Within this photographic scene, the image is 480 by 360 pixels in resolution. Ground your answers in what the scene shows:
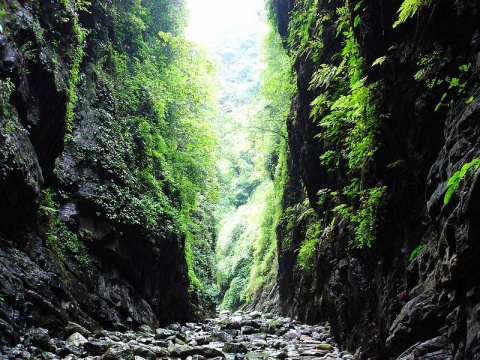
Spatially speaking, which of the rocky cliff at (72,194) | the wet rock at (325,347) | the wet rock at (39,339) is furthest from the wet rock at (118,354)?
the wet rock at (325,347)

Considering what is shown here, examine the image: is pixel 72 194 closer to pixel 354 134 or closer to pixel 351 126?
pixel 351 126

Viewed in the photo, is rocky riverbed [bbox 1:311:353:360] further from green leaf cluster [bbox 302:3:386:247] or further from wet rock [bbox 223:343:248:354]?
green leaf cluster [bbox 302:3:386:247]

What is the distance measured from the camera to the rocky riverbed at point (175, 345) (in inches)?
250

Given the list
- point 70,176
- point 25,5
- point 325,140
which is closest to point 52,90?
point 25,5

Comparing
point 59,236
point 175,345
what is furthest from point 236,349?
point 59,236

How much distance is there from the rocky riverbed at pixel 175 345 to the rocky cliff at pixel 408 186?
3.12 feet

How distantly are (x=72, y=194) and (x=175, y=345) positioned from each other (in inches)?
195

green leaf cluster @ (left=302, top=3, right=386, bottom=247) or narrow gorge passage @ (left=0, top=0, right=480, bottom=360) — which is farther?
green leaf cluster @ (left=302, top=3, right=386, bottom=247)

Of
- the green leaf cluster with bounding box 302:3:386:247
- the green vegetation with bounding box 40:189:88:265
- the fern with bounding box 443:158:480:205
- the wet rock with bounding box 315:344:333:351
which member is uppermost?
the green leaf cluster with bounding box 302:3:386:247

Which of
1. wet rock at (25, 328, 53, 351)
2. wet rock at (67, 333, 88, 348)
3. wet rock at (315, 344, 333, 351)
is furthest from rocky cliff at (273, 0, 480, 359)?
wet rock at (25, 328, 53, 351)

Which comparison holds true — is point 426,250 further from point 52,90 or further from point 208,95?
point 208,95

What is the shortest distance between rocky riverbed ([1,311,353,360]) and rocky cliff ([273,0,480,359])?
3.12 feet

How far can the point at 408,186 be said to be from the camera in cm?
574

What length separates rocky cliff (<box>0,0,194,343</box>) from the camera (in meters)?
7.05
